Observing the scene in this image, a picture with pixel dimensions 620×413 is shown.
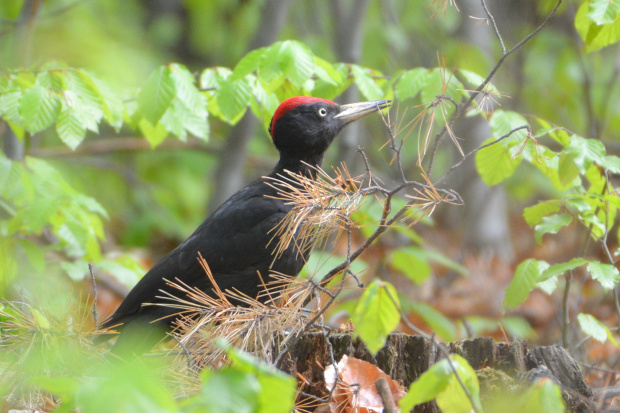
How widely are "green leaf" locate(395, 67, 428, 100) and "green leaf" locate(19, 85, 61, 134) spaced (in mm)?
1664

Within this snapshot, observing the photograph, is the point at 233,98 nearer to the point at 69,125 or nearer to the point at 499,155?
the point at 69,125

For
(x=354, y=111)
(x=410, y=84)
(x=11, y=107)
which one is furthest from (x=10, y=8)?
(x=410, y=84)

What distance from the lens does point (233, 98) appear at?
10.6ft

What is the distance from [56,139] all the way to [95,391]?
753 cm

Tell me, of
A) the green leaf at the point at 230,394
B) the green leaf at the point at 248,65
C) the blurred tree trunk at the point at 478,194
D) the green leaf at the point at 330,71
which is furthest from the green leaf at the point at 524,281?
the blurred tree trunk at the point at 478,194

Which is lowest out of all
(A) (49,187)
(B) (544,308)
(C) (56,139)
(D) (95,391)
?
(B) (544,308)

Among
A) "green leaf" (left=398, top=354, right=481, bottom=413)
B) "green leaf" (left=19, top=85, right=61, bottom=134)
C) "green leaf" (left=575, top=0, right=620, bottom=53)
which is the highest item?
"green leaf" (left=575, top=0, right=620, bottom=53)

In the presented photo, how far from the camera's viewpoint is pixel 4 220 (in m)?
3.84

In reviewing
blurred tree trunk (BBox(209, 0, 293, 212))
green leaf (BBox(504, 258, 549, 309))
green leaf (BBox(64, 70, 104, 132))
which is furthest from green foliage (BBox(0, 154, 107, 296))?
green leaf (BBox(504, 258, 549, 309))

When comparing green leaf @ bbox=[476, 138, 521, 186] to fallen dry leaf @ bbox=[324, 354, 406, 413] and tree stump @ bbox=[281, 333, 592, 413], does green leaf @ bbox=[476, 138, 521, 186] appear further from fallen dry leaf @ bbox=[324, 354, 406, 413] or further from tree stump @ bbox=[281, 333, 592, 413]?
fallen dry leaf @ bbox=[324, 354, 406, 413]

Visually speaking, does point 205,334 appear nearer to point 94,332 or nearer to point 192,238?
point 94,332

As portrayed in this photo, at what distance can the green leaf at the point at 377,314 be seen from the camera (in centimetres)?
158

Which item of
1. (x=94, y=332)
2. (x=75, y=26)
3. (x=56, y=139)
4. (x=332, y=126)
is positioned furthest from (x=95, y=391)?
(x=56, y=139)

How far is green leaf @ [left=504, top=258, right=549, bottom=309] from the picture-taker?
298cm
